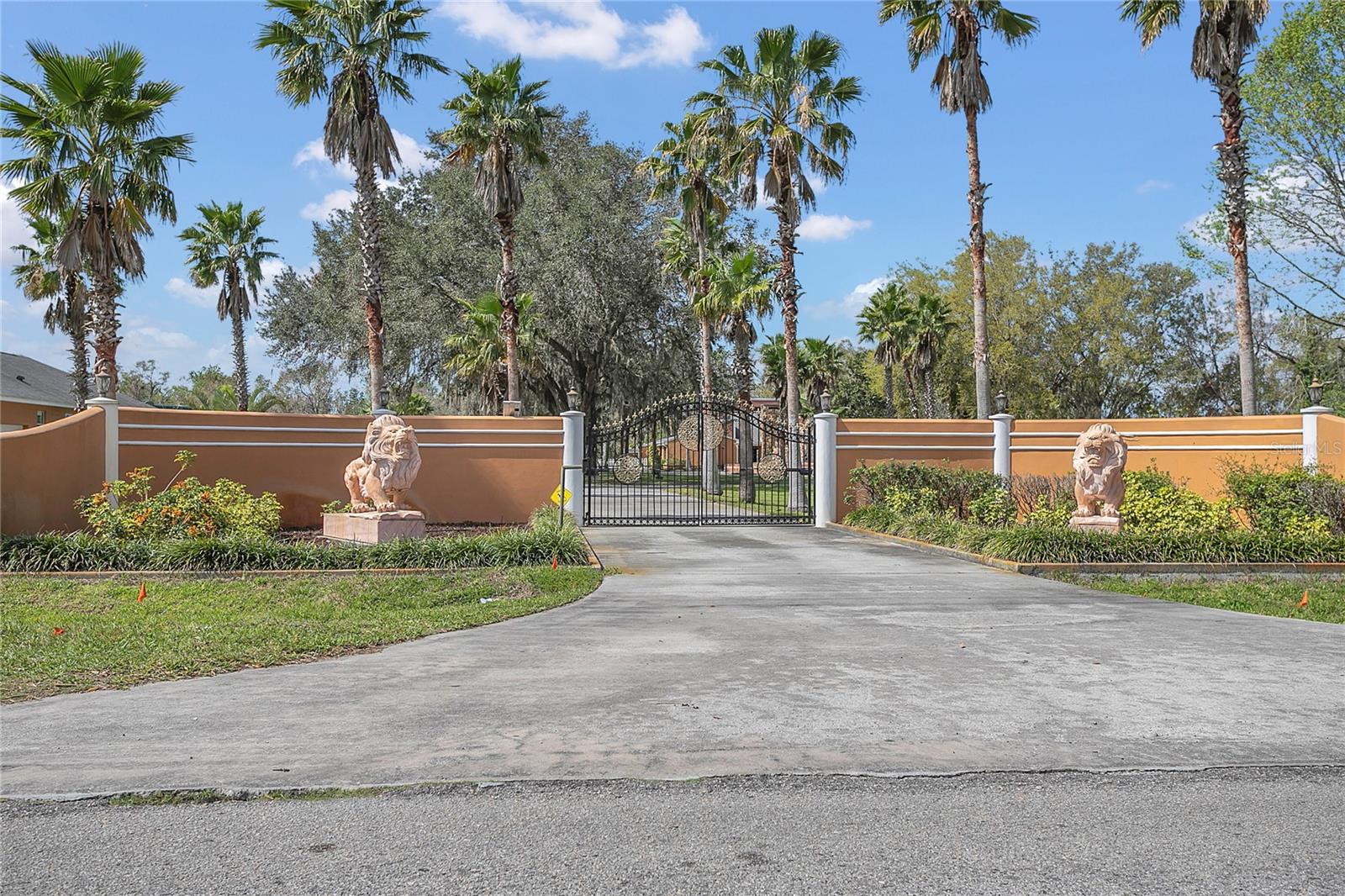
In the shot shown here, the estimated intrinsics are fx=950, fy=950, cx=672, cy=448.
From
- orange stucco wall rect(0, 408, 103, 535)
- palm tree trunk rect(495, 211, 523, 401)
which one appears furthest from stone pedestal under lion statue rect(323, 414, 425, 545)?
palm tree trunk rect(495, 211, 523, 401)

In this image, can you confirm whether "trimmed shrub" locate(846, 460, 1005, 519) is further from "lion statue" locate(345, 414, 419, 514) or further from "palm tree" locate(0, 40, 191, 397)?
"palm tree" locate(0, 40, 191, 397)

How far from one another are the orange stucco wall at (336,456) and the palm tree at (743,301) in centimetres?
755

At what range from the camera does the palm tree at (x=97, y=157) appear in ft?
57.4

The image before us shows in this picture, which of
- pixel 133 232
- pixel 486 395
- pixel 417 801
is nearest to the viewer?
pixel 417 801

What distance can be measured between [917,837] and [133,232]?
66.9 feet

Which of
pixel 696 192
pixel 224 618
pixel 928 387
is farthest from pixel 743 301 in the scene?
pixel 224 618

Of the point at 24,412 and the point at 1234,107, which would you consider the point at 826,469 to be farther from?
the point at 24,412

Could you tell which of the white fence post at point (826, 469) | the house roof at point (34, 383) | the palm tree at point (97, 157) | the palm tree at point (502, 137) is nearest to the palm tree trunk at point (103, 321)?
the palm tree at point (97, 157)

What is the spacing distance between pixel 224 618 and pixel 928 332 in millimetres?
31225

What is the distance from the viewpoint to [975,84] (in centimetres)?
2195

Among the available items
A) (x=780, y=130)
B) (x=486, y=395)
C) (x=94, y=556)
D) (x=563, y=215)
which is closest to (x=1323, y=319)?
(x=780, y=130)

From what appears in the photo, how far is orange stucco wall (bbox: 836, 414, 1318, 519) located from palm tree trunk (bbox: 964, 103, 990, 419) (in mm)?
1585

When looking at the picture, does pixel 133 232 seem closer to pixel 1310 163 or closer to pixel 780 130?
pixel 780 130

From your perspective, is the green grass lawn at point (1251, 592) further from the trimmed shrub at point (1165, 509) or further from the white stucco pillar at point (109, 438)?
the white stucco pillar at point (109, 438)
